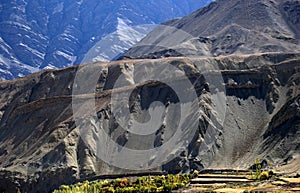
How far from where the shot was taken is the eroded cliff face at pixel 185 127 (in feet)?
370

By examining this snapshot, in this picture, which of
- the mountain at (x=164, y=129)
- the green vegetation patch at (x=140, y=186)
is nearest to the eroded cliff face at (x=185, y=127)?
the mountain at (x=164, y=129)

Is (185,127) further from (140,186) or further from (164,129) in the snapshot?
(140,186)

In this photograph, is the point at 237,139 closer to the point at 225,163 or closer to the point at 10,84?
the point at 225,163

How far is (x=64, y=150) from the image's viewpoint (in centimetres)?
12419

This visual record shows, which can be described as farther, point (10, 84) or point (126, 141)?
point (10, 84)

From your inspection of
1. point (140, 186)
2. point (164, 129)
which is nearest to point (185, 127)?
point (164, 129)

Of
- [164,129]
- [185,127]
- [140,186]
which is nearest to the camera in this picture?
[140,186]

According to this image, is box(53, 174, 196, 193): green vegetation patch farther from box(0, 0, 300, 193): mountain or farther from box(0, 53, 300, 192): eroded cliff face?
box(0, 53, 300, 192): eroded cliff face

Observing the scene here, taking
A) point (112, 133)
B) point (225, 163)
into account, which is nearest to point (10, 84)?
point (112, 133)

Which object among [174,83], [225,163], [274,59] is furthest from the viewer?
[274,59]

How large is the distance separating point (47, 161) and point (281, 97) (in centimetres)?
5794

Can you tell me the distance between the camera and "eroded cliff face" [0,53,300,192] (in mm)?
112812

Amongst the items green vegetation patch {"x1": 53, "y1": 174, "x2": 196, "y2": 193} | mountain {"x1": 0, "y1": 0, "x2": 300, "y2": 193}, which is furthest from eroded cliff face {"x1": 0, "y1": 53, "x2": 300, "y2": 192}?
green vegetation patch {"x1": 53, "y1": 174, "x2": 196, "y2": 193}

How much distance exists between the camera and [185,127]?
122 meters
